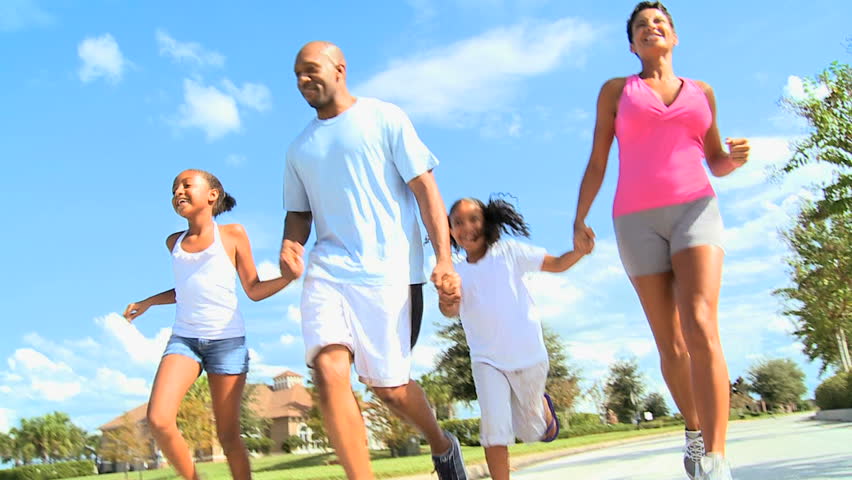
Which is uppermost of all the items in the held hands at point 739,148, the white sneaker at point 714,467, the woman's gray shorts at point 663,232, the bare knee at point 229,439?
the held hands at point 739,148

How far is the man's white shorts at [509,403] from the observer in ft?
16.6

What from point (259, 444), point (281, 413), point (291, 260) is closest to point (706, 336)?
point (291, 260)

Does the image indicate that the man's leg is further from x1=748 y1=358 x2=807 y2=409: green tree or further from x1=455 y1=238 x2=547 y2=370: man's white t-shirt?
x1=748 y1=358 x2=807 y2=409: green tree

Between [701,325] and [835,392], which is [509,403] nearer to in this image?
[701,325]

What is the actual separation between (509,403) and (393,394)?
3.89 ft

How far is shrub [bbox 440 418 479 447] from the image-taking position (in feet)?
153

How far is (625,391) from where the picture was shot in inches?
3068

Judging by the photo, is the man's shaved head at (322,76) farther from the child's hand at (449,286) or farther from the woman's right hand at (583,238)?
the woman's right hand at (583,238)

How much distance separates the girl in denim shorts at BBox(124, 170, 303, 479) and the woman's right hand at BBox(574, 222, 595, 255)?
181cm

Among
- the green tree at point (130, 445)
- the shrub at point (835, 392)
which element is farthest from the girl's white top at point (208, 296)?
the shrub at point (835, 392)

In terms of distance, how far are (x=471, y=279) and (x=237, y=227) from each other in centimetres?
174

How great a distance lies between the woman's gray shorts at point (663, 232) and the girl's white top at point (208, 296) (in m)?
2.53

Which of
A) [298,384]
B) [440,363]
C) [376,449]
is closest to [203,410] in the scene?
[376,449]

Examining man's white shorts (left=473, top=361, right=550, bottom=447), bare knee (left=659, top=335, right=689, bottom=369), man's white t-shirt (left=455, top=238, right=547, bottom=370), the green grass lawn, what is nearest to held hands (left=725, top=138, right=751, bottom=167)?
bare knee (left=659, top=335, right=689, bottom=369)
